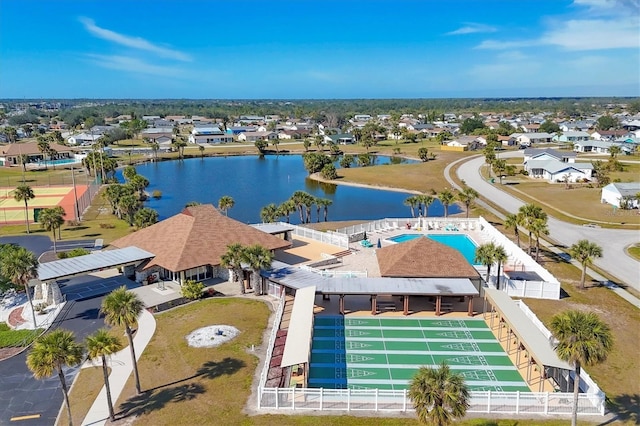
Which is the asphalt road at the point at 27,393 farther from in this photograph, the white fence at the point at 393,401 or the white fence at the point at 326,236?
the white fence at the point at 326,236

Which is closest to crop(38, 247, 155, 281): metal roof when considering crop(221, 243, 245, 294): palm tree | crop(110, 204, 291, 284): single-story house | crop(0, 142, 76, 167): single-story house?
crop(110, 204, 291, 284): single-story house

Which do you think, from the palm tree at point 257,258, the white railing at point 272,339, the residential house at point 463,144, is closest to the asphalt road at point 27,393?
the white railing at point 272,339

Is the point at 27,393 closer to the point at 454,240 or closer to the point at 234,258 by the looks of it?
the point at 234,258

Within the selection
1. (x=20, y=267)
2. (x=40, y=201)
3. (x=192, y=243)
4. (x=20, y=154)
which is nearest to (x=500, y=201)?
(x=192, y=243)

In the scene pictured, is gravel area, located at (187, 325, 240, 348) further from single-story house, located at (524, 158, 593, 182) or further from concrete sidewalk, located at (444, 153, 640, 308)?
single-story house, located at (524, 158, 593, 182)

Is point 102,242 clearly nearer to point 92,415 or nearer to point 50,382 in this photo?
point 50,382
